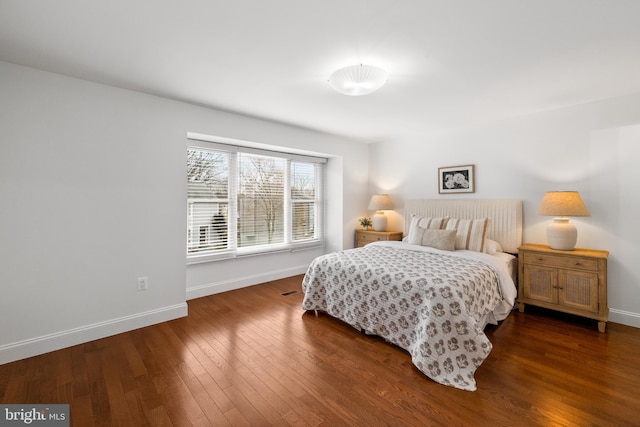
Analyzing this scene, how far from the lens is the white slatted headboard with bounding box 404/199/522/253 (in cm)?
352

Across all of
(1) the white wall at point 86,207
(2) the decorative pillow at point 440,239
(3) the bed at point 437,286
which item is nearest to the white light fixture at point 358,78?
(3) the bed at point 437,286

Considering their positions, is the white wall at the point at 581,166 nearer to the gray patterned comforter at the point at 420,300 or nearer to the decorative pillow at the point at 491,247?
the decorative pillow at the point at 491,247

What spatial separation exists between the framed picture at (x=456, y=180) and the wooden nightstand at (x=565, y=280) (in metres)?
1.16

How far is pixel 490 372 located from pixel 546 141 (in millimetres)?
2885

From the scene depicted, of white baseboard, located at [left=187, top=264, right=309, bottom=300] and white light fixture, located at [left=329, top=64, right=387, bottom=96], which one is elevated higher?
white light fixture, located at [left=329, top=64, right=387, bottom=96]

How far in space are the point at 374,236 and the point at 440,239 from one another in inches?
57.0

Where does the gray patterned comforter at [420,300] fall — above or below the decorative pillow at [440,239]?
below

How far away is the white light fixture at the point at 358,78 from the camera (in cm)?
211

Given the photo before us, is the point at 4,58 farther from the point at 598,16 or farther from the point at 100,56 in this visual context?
the point at 598,16

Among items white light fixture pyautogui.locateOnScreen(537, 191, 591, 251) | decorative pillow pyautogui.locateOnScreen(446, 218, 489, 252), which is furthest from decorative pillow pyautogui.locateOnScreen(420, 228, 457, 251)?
white light fixture pyautogui.locateOnScreen(537, 191, 591, 251)

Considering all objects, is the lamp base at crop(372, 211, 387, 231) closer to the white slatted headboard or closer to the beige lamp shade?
the white slatted headboard

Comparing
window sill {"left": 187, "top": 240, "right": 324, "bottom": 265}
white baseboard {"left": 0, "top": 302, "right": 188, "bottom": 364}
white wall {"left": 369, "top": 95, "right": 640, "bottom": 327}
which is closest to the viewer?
white baseboard {"left": 0, "top": 302, "right": 188, "bottom": 364}

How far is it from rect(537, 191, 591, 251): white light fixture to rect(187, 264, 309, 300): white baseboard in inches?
137

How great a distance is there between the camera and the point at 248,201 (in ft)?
13.9
